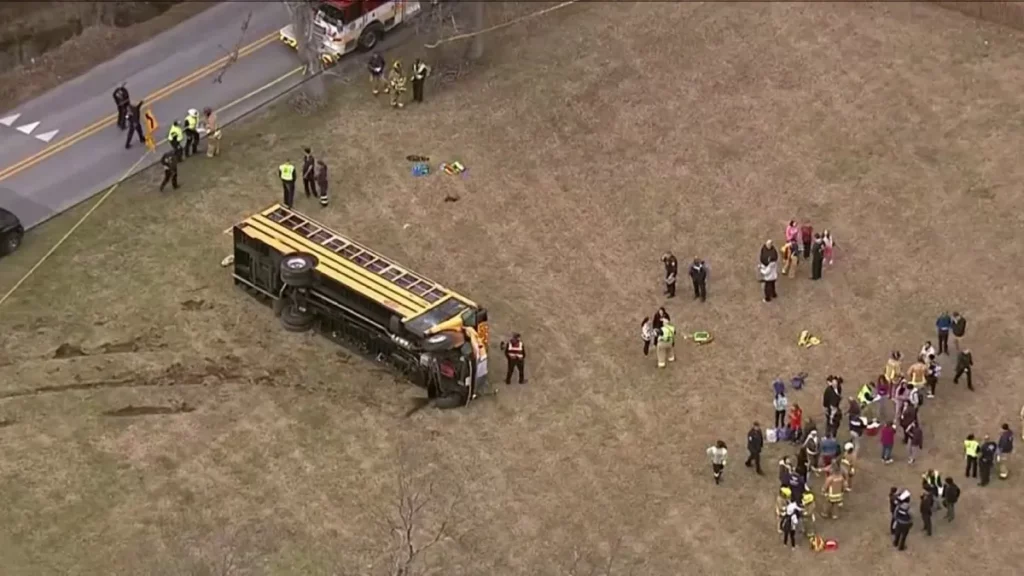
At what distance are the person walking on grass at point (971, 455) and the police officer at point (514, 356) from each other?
28.6ft

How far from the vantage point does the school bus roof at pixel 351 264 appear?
40.0 meters

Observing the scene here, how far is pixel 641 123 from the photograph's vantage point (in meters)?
48.8

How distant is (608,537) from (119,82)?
20.1 metres

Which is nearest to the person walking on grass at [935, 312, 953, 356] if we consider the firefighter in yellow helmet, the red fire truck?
the firefighter in yellow helmet

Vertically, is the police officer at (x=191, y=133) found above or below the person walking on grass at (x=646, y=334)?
above

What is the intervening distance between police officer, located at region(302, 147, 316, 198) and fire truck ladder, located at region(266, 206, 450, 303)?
2.45m

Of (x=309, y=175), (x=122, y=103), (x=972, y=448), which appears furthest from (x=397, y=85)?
(x=972, y=448)

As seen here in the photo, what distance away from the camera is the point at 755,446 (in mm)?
37500

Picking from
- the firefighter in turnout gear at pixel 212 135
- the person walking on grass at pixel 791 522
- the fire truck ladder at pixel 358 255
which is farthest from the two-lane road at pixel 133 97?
the person walking on grass at pixel 791 522

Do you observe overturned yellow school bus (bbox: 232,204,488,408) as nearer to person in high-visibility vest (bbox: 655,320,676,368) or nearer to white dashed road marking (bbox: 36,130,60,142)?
person in high-visibility vest (bbox: 655,320,676,368)

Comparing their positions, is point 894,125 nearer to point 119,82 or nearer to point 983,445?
point 983,445

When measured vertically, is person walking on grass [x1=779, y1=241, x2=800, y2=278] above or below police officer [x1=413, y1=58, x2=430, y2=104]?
below

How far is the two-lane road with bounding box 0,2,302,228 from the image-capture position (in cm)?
4612

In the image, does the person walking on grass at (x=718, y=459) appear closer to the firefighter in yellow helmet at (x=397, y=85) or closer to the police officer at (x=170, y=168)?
the police officer at (x=170, y=168)
